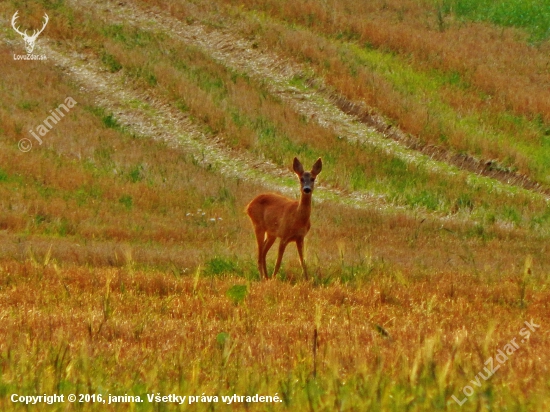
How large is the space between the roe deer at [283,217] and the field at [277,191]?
0.44 m

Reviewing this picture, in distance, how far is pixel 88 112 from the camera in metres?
31.7

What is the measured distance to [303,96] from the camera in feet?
111

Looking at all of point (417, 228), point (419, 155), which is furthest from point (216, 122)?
point (417, 228)

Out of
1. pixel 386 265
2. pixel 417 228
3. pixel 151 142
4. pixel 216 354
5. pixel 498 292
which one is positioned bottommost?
pixel 151 142

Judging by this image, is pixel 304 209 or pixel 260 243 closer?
pixel 304 209

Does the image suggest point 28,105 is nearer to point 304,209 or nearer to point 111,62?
point 111,62

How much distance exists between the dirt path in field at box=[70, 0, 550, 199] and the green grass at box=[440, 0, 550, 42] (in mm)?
11159

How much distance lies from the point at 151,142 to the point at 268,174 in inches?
169

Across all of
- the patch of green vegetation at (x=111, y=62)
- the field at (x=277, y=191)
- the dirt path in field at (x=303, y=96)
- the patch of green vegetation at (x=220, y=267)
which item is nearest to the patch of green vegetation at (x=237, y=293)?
the field at (x=277, y=191)

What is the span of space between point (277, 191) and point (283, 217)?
10844 millimetres

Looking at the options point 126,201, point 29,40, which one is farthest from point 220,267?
point 29,40

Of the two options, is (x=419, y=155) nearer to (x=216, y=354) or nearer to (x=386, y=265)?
(x=386, y=265)

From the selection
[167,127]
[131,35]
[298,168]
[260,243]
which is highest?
[298,168]

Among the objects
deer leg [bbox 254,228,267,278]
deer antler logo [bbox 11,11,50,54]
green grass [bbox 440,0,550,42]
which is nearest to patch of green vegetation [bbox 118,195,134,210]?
deer leg [bbox 254,228,267,278]
